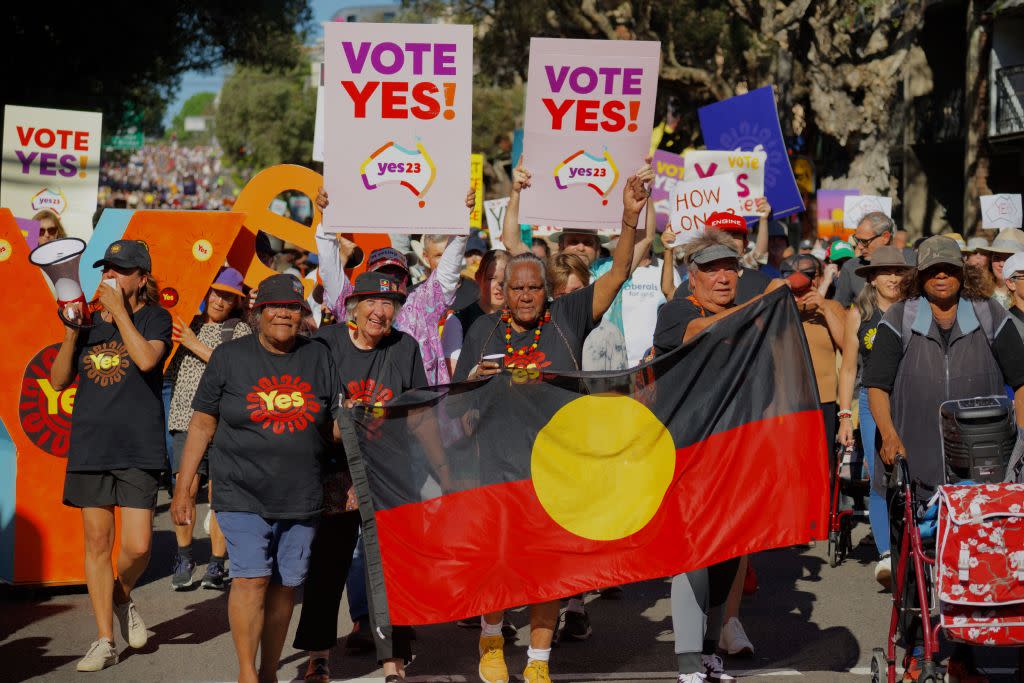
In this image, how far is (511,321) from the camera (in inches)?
264

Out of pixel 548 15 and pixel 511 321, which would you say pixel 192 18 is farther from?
pixel 511 321

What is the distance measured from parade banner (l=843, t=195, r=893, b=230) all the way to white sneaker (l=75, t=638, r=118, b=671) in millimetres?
9934

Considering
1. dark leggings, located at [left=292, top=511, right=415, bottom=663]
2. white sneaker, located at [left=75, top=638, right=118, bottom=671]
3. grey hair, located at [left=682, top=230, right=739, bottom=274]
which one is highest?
grey hair, located at [left=682, top=230, right=739, bottom=274]

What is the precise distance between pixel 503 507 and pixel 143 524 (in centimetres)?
210

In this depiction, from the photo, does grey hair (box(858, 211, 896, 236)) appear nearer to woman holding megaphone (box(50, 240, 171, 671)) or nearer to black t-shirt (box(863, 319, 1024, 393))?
black t-shirt (box(863, 319, 1024, 393))

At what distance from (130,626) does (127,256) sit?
1.97m

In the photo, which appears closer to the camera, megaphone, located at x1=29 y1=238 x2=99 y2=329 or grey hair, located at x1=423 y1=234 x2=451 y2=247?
megaphone, located at x1=29 y1=238 x2=99 y2=329

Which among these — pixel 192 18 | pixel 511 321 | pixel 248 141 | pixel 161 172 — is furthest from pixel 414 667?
pixel 161 172

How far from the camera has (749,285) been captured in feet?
25.6

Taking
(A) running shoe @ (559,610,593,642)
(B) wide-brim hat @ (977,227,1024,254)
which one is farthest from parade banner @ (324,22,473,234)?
(B) wide-brim hat @ (977,227,1024,254)

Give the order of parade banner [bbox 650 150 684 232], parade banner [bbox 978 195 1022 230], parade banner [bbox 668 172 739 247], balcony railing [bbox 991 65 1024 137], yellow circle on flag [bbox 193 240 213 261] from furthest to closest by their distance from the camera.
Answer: balcony railing [bbox 991 65 1024 137], parade banner [bbox 650 150 684 232], parade banner [bbox 978 195 1022 230], parade banner [bbox 668 172 739 247], yellow circle on flag [bbox 193 240 213 261]

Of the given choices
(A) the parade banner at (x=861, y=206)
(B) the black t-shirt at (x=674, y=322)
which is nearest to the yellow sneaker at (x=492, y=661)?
(B) the black t-shirt at (x=674, y=322)

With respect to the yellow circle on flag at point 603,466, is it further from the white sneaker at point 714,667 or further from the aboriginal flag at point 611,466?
the white sneaker at point 714,667

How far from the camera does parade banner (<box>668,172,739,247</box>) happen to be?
11.6m
